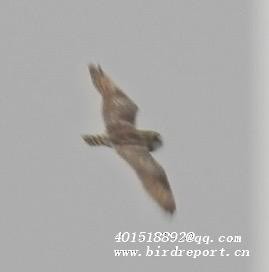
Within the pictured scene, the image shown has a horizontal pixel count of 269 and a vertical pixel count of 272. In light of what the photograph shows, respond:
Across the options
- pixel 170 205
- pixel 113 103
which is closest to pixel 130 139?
pixel 113 103

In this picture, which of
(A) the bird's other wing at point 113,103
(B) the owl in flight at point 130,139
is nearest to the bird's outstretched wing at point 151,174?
(B) the owl in flight at point 130,139

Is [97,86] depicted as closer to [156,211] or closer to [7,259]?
[156,211]

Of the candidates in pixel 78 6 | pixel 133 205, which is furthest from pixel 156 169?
pixel 78 6

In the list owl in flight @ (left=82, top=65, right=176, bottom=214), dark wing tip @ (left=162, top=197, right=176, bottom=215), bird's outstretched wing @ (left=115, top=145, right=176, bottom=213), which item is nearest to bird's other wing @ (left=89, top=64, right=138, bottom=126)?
owl in flight @ (left=82, top=65, right=176, bottom=214)

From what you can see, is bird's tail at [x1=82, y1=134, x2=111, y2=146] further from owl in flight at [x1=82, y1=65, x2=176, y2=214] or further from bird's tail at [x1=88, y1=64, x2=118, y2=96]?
bird's tail at [x1=88, y1=64, x2=118, y2=96]

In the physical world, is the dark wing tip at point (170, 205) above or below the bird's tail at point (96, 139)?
below

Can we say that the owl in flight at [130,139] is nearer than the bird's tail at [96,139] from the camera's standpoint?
Yes

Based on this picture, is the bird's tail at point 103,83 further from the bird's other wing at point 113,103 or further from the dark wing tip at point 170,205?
the dark wing tip at point 170,205

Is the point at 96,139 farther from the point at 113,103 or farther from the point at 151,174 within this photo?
the point at 151,174
